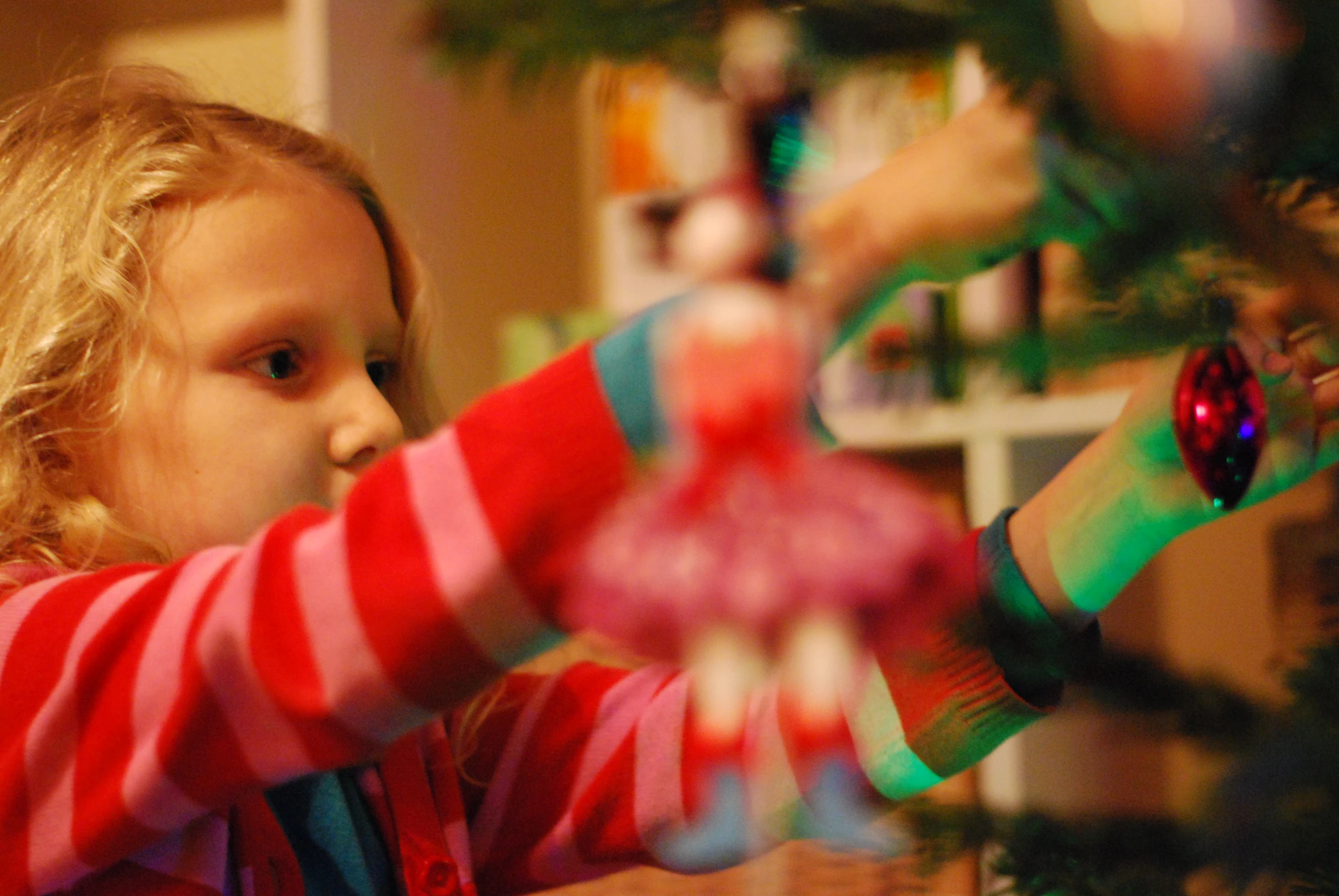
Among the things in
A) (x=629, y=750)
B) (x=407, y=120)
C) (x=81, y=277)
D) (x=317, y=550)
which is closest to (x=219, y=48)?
(x=407, y=120)

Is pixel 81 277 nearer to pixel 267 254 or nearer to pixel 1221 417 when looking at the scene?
pixel 267 254

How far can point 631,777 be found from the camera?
631mm

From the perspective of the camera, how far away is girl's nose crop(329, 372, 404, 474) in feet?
1.79

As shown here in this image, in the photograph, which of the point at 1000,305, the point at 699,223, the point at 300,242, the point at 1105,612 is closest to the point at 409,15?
the point at 699,223

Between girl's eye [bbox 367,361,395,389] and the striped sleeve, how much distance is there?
204mm

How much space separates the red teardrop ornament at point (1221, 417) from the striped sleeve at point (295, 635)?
0.47 ft

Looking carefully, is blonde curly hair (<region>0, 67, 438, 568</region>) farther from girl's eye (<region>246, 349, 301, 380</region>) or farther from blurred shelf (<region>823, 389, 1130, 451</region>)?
blurred shelf (<region>823, 389, 1130, 451</region>)

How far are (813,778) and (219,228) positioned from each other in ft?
1.54

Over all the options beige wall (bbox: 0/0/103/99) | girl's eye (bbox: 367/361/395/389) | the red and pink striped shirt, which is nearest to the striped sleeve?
the red and pink striped shirt

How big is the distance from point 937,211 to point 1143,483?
16 centimetres

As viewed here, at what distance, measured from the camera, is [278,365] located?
0.55 m

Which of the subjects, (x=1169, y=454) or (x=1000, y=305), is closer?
(x=1169, y=454)

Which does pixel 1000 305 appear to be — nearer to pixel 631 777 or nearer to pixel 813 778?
pixel 631 777

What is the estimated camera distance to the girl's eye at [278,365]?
548 mm
